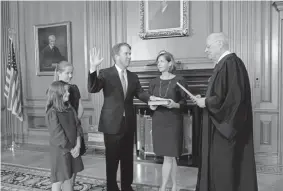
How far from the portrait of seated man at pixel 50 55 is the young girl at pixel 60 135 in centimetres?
379

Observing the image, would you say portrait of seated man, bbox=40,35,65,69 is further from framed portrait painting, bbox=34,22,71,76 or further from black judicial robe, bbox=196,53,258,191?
black judicial robe, bbox=196,53,258,191

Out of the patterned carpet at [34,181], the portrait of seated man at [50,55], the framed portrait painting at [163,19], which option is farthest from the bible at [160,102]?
the portrait of seated man at [50,55]

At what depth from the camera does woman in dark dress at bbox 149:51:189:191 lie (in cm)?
347

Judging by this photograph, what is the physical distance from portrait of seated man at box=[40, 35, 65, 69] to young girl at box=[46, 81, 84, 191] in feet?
12.4

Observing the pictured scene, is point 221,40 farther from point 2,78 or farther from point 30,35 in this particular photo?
point 2,78

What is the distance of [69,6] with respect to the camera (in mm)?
6410

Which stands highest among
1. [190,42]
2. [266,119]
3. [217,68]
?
[190,42]

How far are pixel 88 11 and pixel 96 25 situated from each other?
402mm

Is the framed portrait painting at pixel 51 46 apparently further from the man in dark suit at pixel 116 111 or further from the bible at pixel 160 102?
the bible at pixel 160 102

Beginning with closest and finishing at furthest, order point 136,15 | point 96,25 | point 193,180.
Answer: point 193,180 → point 136,15 → point 96,25

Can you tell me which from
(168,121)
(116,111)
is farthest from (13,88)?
(168,121)

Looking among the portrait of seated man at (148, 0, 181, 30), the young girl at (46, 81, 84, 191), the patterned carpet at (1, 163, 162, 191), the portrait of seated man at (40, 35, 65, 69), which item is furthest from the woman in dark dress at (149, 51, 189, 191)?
the portrait of seated man at (40, 35, 65, 69)

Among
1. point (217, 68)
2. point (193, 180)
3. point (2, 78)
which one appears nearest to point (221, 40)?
point (217, 68)

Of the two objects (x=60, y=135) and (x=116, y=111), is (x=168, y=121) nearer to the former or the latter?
(x=116, y=111)
